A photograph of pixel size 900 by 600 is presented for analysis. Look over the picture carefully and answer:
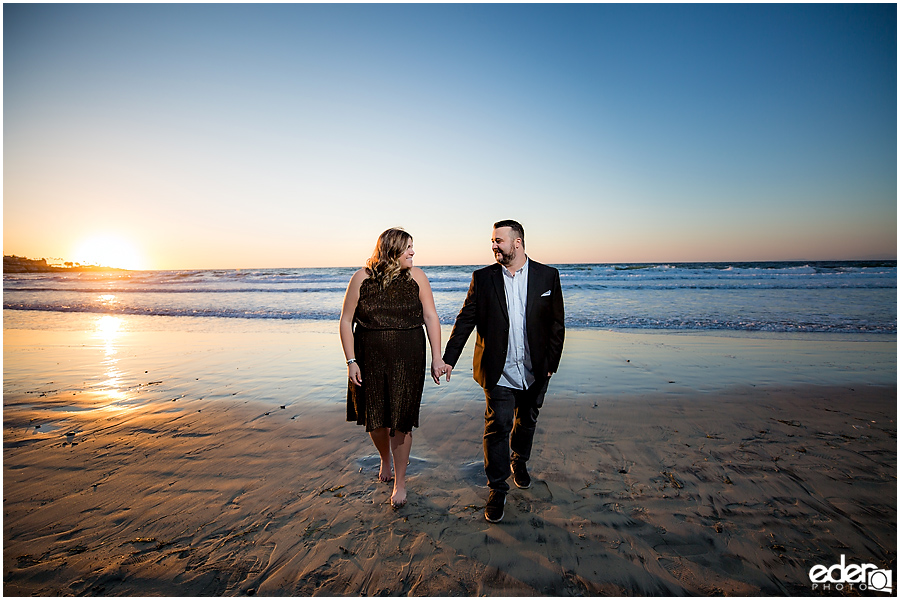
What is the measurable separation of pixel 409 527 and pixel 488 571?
65 centimetres

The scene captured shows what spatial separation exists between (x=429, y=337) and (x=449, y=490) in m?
1.27

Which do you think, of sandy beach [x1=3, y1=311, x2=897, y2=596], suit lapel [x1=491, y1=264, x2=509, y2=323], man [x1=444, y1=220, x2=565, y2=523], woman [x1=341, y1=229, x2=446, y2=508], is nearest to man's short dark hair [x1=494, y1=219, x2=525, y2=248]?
man [x1=444, y1=220, x2=565, y2=523]

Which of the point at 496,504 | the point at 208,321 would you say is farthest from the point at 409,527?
the point at 208,321

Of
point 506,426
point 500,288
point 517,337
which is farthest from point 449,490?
point 500,288

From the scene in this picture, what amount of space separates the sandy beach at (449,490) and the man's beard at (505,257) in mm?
1842

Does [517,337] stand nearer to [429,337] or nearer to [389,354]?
[429,337]

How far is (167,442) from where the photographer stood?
14.8 ft

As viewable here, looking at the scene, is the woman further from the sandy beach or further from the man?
the sandy beach

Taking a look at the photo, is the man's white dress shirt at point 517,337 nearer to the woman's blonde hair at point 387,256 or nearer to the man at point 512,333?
the man at point 512,333

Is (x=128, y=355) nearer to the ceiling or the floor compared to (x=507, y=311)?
nearer to the floor

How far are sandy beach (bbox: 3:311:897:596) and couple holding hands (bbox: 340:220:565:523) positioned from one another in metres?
0.60

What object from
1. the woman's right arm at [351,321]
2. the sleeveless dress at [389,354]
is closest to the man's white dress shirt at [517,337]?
the sleeveless dress at [389,354]

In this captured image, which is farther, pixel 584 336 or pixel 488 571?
pixel 584 336

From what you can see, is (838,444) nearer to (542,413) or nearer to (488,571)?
(542,413)
